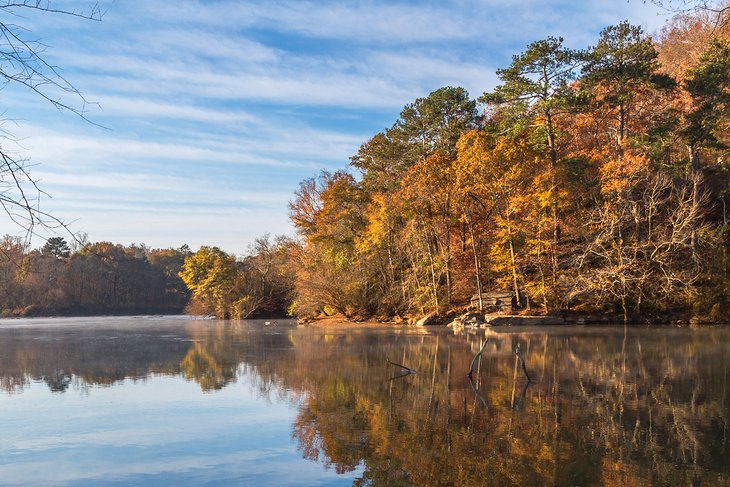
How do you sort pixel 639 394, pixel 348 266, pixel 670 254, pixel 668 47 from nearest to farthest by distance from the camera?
pixel 639 394, pixel 670 254, pixel 348 266, pixel 668 47

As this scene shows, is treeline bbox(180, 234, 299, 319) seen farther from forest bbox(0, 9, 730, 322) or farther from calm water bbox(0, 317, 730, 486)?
calm water bbox(0, 317, 730, 486)

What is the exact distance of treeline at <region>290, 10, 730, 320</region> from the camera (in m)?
35.7

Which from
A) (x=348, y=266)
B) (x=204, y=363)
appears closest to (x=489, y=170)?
(x=348, y=266)

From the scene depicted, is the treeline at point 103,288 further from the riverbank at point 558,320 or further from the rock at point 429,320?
the riverbank at point 558,320

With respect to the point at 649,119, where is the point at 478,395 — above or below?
below

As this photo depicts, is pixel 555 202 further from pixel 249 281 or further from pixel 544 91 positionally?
pixel 249 281

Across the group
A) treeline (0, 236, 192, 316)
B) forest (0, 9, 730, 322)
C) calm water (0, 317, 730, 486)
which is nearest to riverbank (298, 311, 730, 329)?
forest (0, 9, 730, 322)

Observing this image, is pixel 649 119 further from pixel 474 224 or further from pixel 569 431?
pixel 569 431

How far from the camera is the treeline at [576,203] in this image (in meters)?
35.7

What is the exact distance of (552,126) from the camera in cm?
3856

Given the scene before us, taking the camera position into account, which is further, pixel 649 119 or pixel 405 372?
pixel 649 119

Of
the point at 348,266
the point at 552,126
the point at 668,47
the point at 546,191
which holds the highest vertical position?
the point at 668,47

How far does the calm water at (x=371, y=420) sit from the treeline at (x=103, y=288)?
5774 cm

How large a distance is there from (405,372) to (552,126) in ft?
87.1
